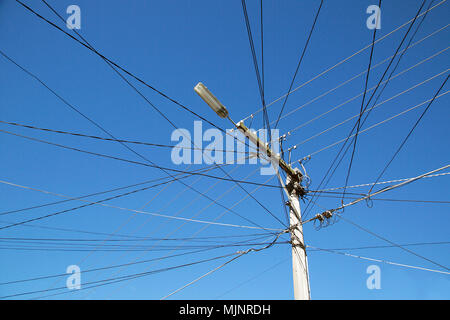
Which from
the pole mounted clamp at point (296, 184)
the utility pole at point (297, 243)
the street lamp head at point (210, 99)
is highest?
the street lamp head at point (210, 99)

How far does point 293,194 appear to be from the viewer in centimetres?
675

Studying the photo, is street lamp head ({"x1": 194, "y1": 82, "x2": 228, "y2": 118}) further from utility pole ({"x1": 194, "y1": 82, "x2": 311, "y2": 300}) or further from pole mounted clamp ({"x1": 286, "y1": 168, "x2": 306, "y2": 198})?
pole mounted clamp ({"x1": 286, "y1": 168, "x2": 306, "y2": 198})

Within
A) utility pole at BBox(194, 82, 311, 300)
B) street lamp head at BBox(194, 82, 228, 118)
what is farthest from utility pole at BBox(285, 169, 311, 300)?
street lamp head at BBox(194, 82, 228, 118)

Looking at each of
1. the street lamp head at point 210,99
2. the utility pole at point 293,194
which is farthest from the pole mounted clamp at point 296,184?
the street lamp head at point 210,99

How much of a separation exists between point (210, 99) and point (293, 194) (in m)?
3.79

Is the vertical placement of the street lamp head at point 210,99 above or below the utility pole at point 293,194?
above

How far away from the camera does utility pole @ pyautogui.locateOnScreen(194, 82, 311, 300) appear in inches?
174

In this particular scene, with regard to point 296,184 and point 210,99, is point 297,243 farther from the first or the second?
point 210,99

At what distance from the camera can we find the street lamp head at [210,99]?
13.7 feet

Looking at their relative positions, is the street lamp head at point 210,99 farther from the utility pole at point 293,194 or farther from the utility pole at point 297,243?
the utility pole at point 297,243

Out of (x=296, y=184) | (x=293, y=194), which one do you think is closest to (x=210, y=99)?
(x=293, y=194)

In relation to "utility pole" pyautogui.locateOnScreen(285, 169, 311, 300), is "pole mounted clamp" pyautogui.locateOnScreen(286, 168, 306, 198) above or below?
above
